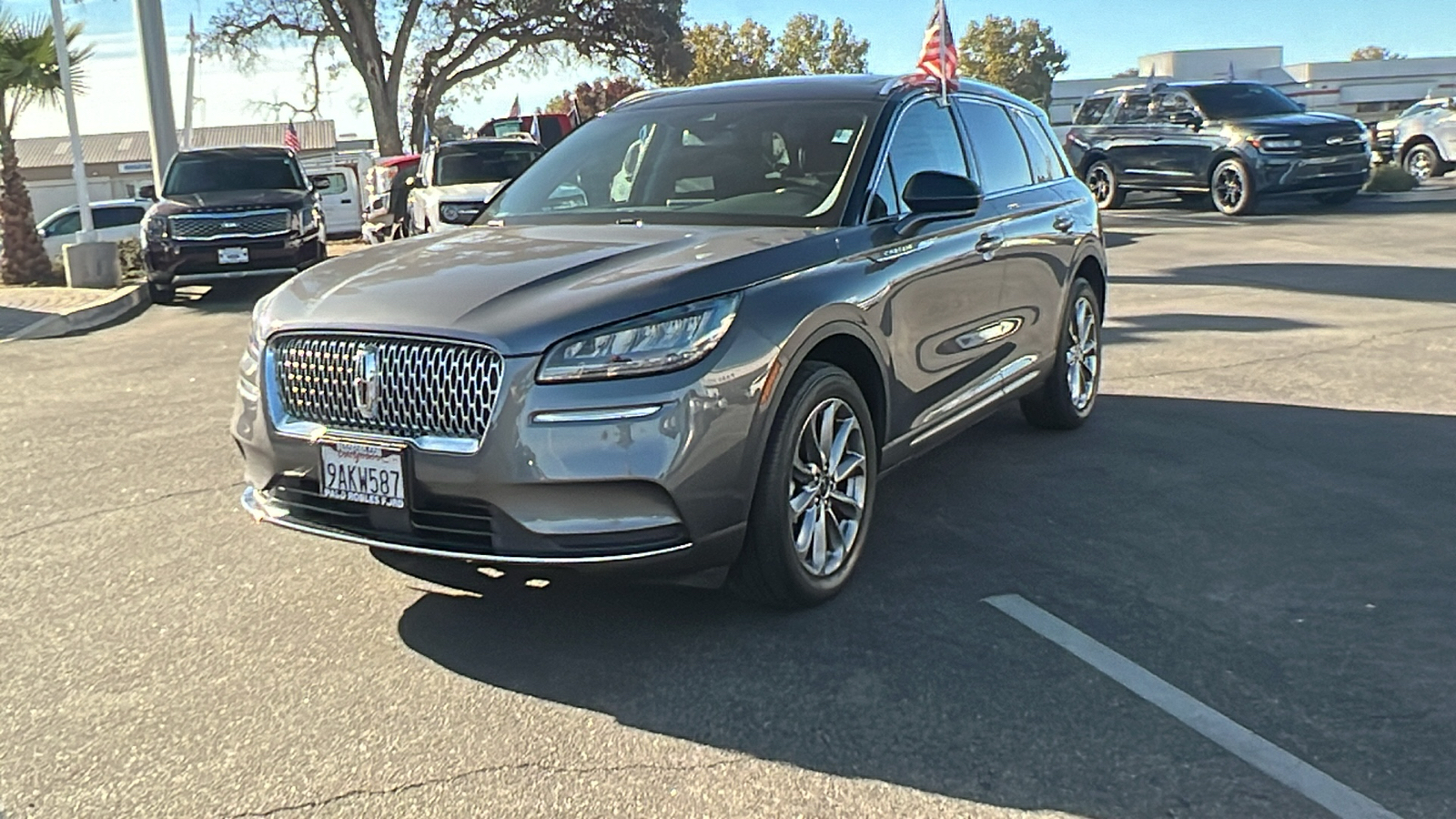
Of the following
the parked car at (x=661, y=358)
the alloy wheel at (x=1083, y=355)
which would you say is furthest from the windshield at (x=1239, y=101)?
the parked car at (x=661, y=358)

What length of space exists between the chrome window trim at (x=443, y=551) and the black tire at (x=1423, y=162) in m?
26.9

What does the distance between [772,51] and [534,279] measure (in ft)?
239

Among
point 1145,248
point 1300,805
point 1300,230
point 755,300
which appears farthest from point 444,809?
point 1300,230

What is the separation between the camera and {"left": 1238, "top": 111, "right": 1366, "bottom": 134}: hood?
19500 millimetres

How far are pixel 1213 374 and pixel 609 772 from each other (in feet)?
19.9

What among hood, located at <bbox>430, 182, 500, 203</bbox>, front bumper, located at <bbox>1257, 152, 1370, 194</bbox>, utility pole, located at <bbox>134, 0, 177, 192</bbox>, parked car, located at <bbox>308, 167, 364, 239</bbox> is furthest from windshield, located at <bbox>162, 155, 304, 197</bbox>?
front bumper, located at <bbox>1257, 152, 1370, 194</bbox>

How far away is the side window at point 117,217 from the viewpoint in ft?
86.0

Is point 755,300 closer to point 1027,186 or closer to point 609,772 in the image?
point 609,772

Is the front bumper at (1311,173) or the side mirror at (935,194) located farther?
the front bumper at (1311,173)

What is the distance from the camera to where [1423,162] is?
2702cm

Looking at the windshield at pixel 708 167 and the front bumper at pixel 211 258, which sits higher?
the windshield at pixel 708 167

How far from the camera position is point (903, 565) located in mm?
4797

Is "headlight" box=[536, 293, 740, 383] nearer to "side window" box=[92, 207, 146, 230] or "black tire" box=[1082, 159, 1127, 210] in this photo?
"black tire" box=[1082, 159, 1127, 210]

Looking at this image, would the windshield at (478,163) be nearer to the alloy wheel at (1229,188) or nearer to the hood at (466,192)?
the hood at (466,192)
